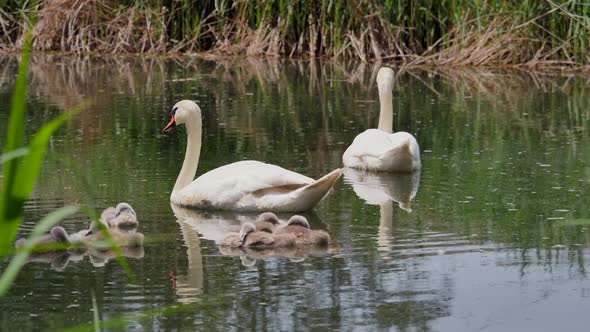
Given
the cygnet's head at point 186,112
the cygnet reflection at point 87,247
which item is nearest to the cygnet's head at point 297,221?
the cygnet reflection at point 87,247

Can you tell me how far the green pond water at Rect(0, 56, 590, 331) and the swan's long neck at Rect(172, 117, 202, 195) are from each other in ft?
0.68

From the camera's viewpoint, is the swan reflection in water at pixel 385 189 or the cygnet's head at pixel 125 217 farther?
the swan reflection in water at pixel 385 189

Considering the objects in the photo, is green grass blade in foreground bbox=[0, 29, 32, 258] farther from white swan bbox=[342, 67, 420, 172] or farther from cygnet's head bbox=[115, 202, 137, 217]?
white swan bbox=[342, 67, 420, 172]

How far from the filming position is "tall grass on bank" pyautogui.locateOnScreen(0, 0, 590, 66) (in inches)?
671

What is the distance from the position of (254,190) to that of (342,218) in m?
0.55

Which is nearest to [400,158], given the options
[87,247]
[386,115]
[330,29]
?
[386,115]

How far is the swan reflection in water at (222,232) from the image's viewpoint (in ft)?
22.0

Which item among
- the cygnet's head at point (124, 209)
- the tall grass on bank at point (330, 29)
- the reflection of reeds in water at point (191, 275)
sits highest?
the tall grass on bank at point (330, 29)

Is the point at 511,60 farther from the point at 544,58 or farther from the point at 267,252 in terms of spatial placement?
the point at 267,252

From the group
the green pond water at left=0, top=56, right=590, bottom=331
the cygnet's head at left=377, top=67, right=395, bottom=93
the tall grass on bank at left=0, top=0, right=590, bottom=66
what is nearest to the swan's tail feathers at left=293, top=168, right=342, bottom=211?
the green pond water at left=0, top=56, right=590, bottom=331

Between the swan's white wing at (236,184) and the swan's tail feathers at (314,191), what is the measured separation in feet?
0.22

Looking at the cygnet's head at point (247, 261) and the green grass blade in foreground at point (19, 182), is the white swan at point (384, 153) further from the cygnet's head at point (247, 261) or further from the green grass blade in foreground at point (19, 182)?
the green grass blade in foreground at point (19, 182)

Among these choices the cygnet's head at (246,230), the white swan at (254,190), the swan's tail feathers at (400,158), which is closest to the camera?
the cygnet's head at (246,230)

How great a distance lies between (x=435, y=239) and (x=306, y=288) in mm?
1326
